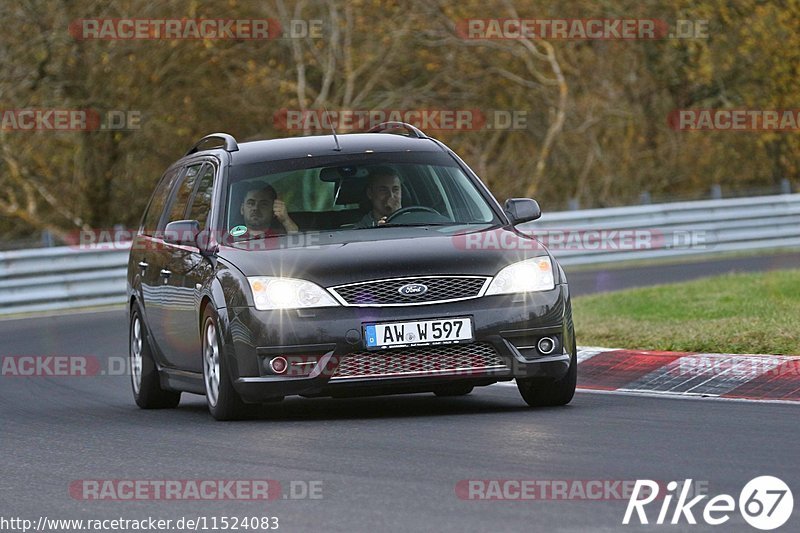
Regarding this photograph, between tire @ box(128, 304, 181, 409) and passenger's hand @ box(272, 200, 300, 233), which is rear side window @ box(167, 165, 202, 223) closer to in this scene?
tire @ box(128, 304, 181, 409)

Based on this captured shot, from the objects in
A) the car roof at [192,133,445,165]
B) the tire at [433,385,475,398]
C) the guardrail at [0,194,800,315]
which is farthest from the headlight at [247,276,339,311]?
the guardrail at [0,194,800,315]

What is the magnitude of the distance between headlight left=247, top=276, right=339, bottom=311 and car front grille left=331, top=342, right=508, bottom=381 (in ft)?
1.15

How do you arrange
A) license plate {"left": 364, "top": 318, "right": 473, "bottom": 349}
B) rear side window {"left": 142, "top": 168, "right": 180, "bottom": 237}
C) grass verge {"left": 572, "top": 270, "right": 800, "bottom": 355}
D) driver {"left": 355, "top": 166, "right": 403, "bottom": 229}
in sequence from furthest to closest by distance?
rear side window {"left": 142, "top": 168, "right": 180, "bottom": 237} → grass verge {"left": 572, "top": 270, "right": 800, "bottom": 355} → driver {"left": 355, "top": 166, "right": 403, "bottom": 229} → license plate {"left": 364, "top": 318, "right": 473, "bottom": 349}

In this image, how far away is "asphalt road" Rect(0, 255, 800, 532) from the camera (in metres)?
7.02

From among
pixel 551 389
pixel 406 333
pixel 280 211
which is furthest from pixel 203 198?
pixel 551 389

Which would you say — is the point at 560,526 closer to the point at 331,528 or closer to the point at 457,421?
the point at 331,528

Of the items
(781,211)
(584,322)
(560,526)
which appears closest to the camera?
(560,526)

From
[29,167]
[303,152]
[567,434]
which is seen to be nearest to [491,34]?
[29,167]

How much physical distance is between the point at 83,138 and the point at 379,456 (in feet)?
74.1

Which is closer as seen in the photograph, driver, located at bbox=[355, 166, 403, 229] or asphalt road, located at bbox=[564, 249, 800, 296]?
driver, located at bbox=[355, 166, 403, 229]

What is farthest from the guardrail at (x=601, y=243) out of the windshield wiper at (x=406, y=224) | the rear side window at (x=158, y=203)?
the windshield wiper at (x=406, y=224)

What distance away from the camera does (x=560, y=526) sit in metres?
6.54

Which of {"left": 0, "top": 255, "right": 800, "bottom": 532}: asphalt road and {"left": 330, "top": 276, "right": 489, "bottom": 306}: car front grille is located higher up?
{"left": 330, "top": 276, "right": 489, "bottom": 306}: car front grille

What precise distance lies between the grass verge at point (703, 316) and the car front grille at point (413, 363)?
2830 millimetres
